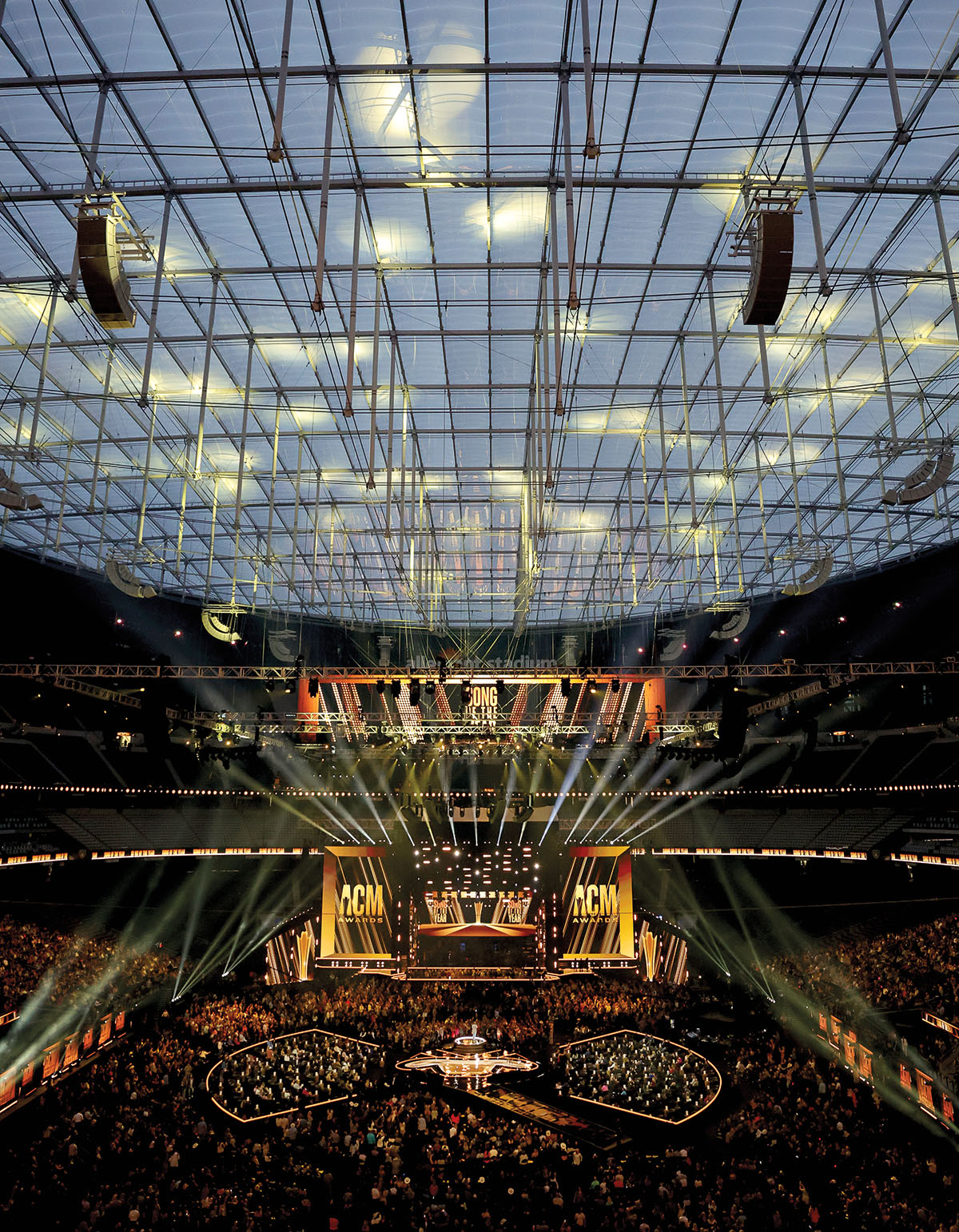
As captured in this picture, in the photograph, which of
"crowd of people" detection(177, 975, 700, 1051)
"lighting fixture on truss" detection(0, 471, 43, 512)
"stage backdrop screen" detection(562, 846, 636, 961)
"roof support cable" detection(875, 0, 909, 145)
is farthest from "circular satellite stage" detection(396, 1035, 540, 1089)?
"roof support cable" detection(875, 0, 909, 145)

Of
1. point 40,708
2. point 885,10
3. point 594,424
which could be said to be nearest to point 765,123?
point 885,10

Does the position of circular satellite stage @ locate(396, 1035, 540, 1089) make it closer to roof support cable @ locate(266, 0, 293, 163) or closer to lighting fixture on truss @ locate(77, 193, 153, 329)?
lighting fixture on truss @ locate(77, 193, 153, 329)

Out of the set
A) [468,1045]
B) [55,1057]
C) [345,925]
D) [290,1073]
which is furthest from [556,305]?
[345,925]

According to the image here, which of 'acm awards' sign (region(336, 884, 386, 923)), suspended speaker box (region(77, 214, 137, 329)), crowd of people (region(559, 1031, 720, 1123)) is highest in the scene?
suspended speaker box (region(77, 214, 137, 329))

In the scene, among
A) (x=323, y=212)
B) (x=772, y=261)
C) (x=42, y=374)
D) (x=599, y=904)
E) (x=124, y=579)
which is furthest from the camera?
(x=599, y=904)

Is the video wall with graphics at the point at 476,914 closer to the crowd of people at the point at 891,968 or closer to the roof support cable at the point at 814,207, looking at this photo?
the crowd of people at the point at 891,968

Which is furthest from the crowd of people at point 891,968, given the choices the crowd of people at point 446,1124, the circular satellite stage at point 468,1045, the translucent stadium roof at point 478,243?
the translucent stadium roof at point 478,243

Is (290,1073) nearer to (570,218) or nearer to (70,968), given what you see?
(70,968)
